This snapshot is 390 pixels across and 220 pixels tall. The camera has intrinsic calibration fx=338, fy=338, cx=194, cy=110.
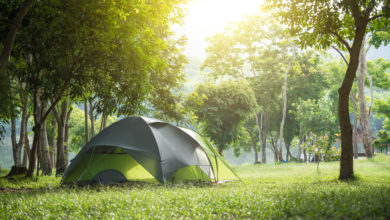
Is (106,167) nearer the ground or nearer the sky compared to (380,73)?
nearer the ground

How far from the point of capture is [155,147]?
35.1 ft

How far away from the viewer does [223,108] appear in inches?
1149

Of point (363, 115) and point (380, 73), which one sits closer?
point (363, 115)

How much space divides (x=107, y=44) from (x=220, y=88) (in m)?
18.9

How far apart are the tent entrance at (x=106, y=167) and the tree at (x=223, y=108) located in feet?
54.5

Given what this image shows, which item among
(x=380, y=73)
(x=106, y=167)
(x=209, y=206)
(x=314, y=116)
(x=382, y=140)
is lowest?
(x=209, y=206)

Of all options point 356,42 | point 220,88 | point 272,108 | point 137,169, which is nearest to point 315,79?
point 272,108

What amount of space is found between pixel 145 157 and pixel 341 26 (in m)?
7.83

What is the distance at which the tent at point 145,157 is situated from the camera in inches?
416

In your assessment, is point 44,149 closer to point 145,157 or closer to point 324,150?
point 145,157

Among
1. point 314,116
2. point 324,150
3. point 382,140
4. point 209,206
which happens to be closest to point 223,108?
point 314,116

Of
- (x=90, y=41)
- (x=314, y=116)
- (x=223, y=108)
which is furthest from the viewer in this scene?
(x=314, y=116)

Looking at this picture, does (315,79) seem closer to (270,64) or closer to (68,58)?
(270,64)

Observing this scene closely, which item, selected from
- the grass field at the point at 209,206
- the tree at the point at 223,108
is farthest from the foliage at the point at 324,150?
the tree at the point at 223,108
